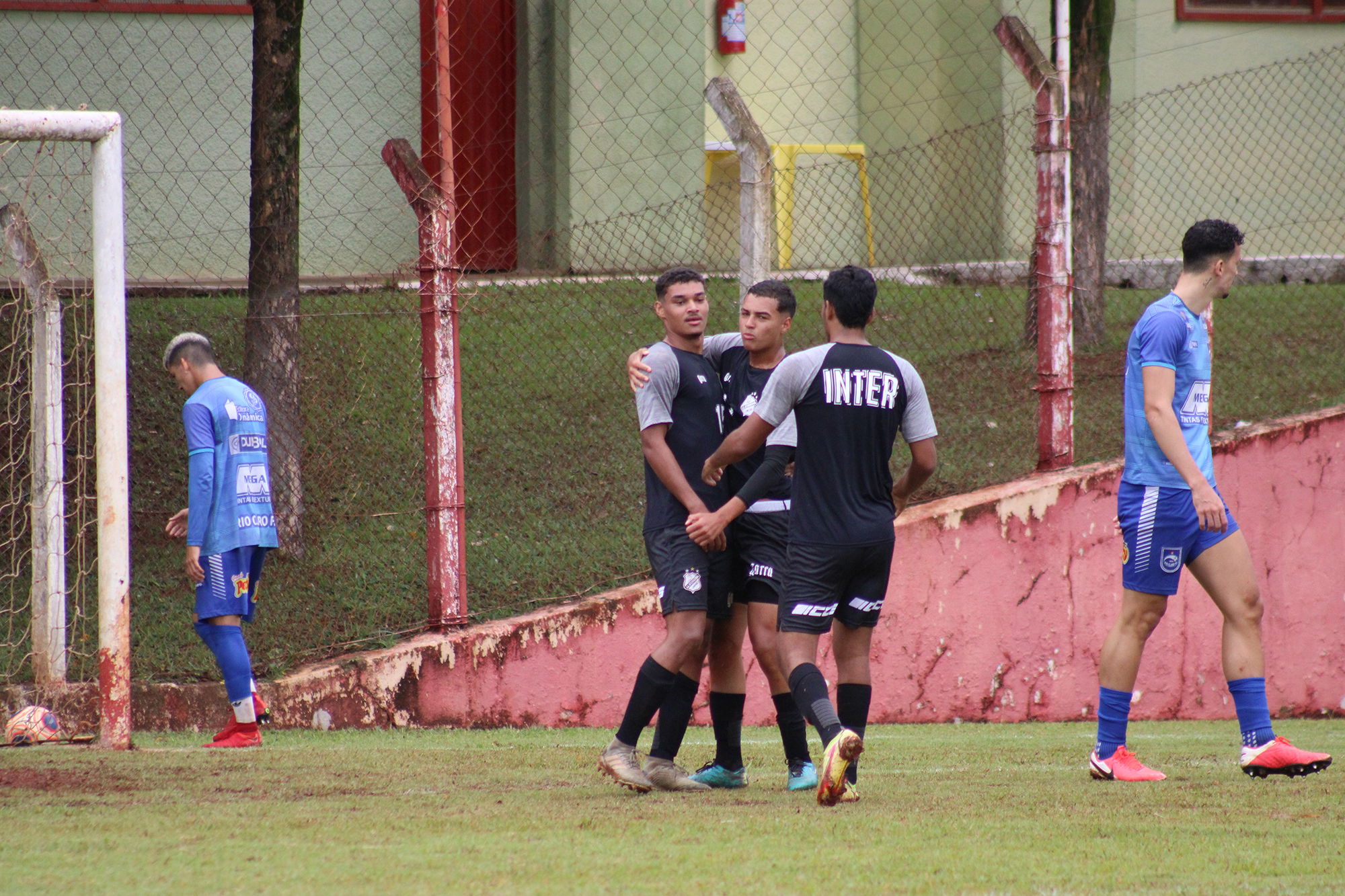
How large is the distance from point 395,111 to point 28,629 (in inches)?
254

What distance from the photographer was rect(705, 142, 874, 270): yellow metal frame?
33.0 ft

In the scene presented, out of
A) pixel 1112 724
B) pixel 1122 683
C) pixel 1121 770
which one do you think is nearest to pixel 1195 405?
pixel 1122 683

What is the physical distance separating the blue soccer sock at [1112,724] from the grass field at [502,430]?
3.02 meters

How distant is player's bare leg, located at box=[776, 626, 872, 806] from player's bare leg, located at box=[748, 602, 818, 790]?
15cm

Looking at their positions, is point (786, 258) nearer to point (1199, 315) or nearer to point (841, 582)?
point (1199, 315)

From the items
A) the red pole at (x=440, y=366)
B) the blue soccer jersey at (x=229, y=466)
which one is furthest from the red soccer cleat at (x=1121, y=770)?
the blue soccer jersey at (x=229, y=466)

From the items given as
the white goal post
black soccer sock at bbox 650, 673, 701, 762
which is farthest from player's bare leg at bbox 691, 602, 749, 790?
the white goal post

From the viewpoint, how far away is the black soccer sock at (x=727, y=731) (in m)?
4.96

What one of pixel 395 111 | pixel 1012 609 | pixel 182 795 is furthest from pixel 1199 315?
pixel 395 111

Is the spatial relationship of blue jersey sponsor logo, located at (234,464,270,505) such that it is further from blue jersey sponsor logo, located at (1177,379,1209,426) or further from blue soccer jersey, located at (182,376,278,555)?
blue jersey sponsor logo, located at (1177,379,1209,426)

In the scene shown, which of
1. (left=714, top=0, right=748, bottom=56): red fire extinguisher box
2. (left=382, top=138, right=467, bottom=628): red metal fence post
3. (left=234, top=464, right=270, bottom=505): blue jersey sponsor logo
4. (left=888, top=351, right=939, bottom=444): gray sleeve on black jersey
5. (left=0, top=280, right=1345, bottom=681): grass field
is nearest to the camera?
(left=888, top=351, right=939, bottom=444): gray sleeve on black jersey

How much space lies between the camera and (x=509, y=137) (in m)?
12.6

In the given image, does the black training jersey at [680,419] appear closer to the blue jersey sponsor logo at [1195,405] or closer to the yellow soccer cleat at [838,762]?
the yellow soccer cleat at [838,762]

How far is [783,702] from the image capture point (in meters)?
4.98
